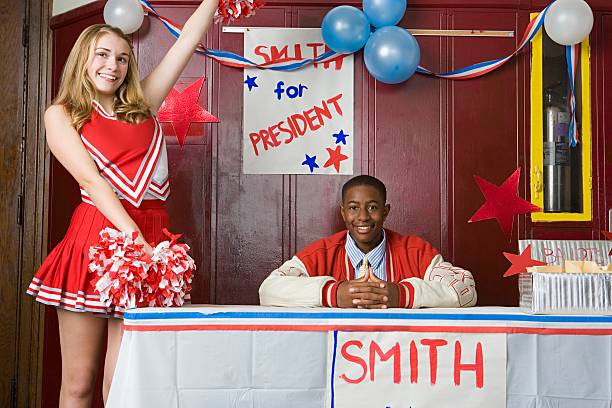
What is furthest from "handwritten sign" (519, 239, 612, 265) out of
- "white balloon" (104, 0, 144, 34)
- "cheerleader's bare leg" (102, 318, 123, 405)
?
"white balloon" (104, 0, 144, 34)

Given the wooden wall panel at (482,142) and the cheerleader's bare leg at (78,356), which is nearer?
the cheerleader's bare leg at (78,356)

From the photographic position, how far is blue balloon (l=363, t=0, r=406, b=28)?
3312 mm

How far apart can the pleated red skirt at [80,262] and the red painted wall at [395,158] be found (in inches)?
43.5

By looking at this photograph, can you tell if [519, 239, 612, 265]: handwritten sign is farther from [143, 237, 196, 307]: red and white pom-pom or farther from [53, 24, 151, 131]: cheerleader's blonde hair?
[53, 24, 151, 131]: cheerleader's blonde hair

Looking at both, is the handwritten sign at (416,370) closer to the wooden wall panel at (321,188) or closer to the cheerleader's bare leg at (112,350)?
the cheerleader's bare leg at (112,350)

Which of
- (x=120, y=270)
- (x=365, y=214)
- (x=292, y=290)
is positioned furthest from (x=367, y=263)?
(x=120, y=270)

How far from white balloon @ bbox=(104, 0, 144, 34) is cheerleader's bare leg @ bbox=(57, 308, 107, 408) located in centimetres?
151

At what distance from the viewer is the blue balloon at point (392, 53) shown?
10.6 feet

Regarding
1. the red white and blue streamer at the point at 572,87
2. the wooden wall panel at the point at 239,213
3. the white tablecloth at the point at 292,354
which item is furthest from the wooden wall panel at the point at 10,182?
the red white and blue streamer at the point at 572,87

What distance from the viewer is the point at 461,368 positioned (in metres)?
1.77

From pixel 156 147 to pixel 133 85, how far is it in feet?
0.71

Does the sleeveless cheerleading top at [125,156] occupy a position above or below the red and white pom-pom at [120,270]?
above

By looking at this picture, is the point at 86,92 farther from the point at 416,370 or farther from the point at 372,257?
the point at 416,370

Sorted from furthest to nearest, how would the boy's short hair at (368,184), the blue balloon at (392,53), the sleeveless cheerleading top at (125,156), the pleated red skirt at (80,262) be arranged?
the blue balloon at (392,53) < the boy's short hair at (368,184) < the sleeveless cheerleading top at (125,156) < the pleated red skirt at (80,262)
